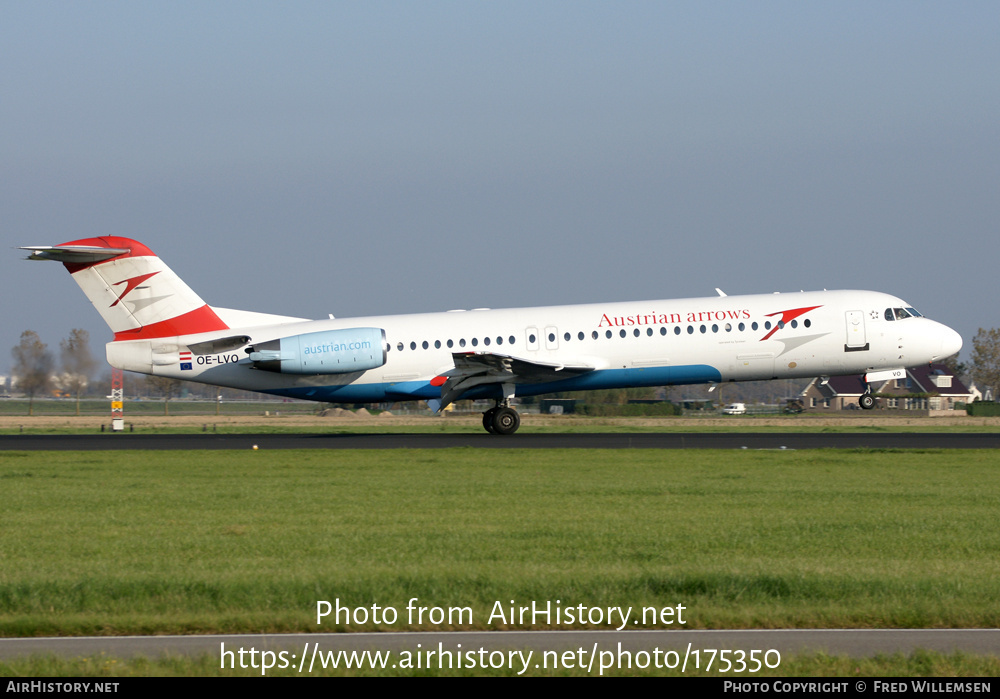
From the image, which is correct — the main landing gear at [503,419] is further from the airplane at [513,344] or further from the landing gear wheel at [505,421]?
the airplane at [513,344]

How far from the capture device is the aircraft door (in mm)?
31953

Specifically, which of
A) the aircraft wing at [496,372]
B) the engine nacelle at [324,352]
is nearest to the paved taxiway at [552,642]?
the aircraft wing at [496,372]

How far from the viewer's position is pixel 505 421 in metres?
33.2

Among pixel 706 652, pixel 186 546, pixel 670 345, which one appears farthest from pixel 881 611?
pixel 670 345

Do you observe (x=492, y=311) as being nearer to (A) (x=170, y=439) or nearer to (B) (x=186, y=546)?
(A) (x=170, y=439)

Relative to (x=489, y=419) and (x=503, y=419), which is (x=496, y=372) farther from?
(x=489, y=419)

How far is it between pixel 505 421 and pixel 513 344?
8.80 ft

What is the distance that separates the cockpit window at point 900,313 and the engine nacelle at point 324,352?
52.5ft

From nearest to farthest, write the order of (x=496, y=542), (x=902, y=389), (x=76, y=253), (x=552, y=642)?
(x=552, y=642) → (x=496, y=542) → (x=76, y=253) → (x=902, y=389)

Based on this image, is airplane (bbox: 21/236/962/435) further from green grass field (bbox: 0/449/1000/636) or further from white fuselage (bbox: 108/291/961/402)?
green grass field (bbox: 0/449/1000/636)

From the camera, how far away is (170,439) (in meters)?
34.3

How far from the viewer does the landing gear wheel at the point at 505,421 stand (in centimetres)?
3309

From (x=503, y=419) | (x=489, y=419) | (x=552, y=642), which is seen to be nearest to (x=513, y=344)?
(x=503, y=419)

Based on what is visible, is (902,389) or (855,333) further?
(902,389)
